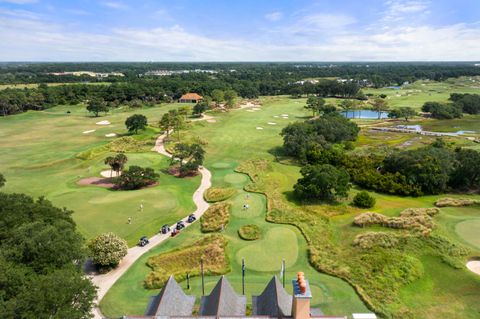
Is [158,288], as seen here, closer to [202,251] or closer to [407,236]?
[202,251]

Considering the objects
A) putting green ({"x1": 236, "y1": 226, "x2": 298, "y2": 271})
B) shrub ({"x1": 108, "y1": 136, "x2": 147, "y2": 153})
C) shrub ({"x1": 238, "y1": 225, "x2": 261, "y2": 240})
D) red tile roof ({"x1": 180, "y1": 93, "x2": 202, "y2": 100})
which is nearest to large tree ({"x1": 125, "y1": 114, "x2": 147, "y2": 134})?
shrub ({"x1": 108, "y1": 136, "x2": 147, "y2": 153})

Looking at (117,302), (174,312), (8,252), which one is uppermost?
(8,252)

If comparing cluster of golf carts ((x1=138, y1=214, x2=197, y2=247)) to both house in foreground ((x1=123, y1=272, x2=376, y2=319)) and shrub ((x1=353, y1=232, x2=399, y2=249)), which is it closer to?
house in foreground ((x1=123, y1=272, x2=376, y2=319))

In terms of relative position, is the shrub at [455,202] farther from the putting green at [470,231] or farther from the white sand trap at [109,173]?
the white sand trap at [109,173]

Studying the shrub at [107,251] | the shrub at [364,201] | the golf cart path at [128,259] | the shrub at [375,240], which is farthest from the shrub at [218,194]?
the shrub at [375,240]

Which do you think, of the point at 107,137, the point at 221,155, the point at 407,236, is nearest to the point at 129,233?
the point at 407,236

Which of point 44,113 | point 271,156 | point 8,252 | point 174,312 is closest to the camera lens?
point 174,312
